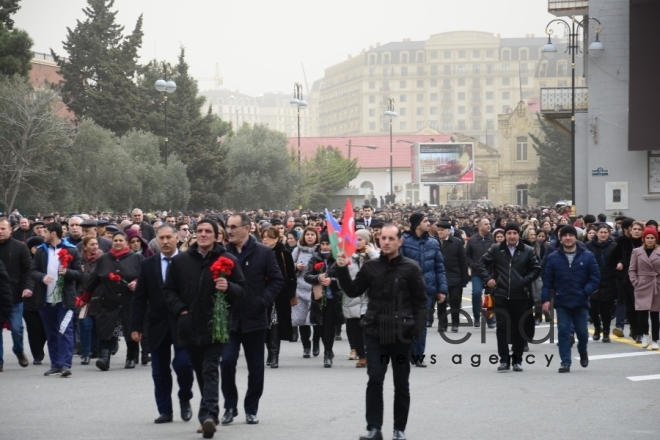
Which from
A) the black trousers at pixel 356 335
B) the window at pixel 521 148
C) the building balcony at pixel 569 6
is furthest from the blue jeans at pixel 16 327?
the window at pixel 521 148

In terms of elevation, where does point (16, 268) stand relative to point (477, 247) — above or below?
below

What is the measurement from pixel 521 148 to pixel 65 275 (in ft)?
362

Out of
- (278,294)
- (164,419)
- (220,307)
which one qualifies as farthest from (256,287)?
(278,294)

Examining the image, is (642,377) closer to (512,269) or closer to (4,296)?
(512,269)

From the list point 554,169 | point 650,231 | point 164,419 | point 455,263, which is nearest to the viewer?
point 164,419

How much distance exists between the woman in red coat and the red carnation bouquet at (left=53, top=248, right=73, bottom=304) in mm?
7370

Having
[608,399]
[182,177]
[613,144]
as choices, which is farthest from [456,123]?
[608,399]

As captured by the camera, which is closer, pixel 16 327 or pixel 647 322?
pixel 16 327

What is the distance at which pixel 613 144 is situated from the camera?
39219 millimetres

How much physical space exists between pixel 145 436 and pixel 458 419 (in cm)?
265

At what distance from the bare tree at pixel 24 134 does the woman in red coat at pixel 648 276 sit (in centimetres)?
3068

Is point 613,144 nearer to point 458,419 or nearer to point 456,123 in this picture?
Result: point 458,419

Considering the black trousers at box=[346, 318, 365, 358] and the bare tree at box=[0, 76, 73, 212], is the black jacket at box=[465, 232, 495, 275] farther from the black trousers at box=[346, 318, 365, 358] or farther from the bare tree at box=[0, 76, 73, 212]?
the bare tree at box=[0, 76, 73, 212]

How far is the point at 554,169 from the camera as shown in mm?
91312
